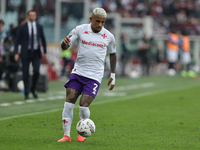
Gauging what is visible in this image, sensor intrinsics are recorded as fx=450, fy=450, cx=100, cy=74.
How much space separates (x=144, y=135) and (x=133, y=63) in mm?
20355

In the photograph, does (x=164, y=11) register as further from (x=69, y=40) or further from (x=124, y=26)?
(x=69, y=40)

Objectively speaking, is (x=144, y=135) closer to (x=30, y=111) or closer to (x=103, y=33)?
(x=103, y=33)

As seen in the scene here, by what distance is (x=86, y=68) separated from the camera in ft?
20.1

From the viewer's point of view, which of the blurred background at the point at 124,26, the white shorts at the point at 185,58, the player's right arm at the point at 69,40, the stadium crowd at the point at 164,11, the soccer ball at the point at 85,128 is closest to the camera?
the soccer ball at the point at 85,128

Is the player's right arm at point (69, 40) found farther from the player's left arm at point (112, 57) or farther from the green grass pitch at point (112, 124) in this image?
the green grass pitch at point (112, 124)

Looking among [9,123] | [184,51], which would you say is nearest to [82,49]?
[9,123]

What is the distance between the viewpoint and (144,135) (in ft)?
21.6

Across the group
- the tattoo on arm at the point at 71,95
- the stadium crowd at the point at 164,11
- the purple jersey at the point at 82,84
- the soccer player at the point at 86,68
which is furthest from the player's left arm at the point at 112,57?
the stadium crowd at the point at 164,11

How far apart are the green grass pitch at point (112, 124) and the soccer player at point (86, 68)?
0.45m

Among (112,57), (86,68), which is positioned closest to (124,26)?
(112,57)

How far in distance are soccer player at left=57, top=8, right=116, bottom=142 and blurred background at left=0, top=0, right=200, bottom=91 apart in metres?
Answer: 7.54

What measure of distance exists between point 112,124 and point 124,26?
813 inches

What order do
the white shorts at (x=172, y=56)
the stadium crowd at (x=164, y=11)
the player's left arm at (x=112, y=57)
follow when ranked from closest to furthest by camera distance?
1. the player's left arm at (x=112, y=57)
2. the white shorts at (x=172, y=56)
3. the stadium crowd at (x=164, y=11)

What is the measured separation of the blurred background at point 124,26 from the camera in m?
20.2
